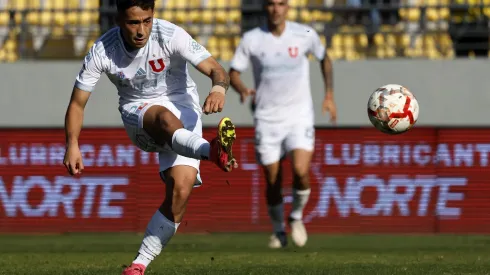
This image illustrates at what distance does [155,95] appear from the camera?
25.2ft

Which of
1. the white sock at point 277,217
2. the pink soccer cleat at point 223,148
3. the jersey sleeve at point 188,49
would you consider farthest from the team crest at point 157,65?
the white sock at point 277,217

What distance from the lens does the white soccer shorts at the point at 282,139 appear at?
1117 centimetres

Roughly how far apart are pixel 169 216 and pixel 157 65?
3.39 feet

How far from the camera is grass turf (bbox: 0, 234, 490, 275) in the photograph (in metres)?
8.26

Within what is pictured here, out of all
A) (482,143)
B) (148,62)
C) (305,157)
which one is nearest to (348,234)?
(482,143)

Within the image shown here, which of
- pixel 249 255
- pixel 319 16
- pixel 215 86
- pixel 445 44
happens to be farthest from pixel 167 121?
pixel 445 44

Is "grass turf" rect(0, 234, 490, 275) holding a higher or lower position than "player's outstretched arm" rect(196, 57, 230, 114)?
lower

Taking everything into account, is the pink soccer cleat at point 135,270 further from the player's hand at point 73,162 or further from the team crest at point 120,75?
the team crest at point 120,75

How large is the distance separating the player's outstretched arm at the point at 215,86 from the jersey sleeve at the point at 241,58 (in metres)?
4.12

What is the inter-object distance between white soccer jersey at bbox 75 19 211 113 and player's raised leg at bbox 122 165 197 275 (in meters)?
0.56

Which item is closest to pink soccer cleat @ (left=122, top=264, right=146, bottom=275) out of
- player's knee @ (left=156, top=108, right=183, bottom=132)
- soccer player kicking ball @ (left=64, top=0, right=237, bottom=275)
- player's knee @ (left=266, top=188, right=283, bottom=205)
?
soccer player kicking ball @ (left=64, top=0, right=237, bottom=275)

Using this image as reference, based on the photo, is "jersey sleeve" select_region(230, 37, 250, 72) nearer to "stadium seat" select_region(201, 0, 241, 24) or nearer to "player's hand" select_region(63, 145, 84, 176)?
"stadium seat" select_region(201, 0, 241, 24)

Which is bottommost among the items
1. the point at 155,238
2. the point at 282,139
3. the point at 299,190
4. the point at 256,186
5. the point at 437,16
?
the point at 256,186

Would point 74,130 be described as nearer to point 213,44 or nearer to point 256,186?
point 256,186
